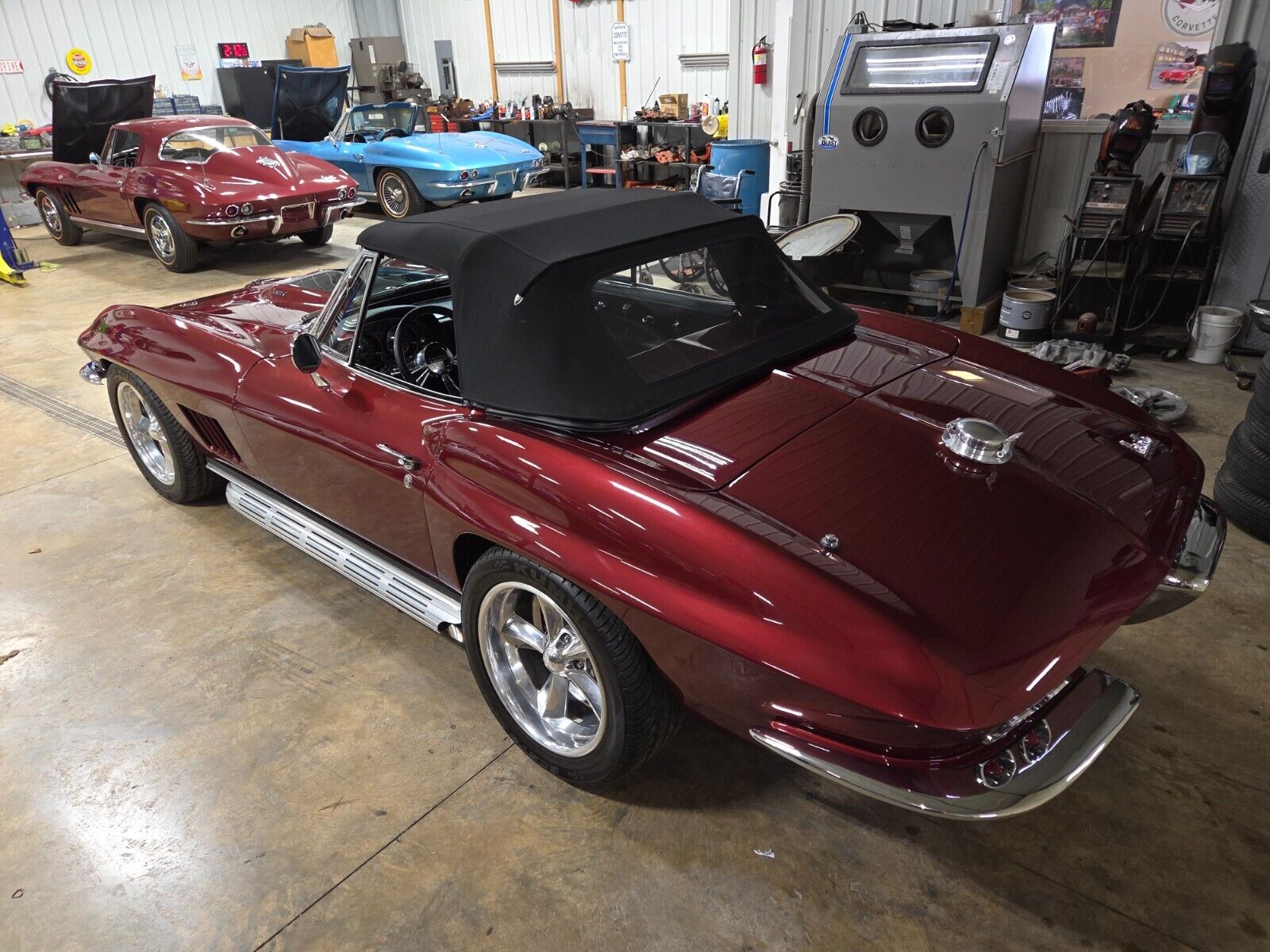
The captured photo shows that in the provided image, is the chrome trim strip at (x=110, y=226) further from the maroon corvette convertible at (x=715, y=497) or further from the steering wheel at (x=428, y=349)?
the steering wheel at (x=428, y=349)

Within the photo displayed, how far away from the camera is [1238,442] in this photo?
3.24 m

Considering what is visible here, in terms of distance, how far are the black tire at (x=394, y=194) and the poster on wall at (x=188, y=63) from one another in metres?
6.48

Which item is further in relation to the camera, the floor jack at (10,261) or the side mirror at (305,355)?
the floor jack at (10,261)

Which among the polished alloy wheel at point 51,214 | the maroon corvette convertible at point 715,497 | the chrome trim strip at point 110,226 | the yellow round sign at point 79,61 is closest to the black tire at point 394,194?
the chrome trim strip at point 110,226

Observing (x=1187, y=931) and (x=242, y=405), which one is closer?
(x=1187, y=931)

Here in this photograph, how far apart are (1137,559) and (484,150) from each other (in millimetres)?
9584

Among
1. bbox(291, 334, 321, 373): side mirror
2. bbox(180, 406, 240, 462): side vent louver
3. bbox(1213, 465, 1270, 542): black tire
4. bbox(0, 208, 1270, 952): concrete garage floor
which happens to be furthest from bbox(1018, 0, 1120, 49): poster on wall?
bbox(180, 406, 240, 462): side vent louver

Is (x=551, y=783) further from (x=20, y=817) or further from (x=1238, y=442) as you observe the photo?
(x=1238, y=442)

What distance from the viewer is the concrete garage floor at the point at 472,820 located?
5.93ft

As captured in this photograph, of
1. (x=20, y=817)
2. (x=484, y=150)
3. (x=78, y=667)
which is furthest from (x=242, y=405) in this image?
(x=484, y=150)

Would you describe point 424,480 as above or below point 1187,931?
above

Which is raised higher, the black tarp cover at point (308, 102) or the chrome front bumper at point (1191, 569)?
the black tarp cover at point (308, 102)

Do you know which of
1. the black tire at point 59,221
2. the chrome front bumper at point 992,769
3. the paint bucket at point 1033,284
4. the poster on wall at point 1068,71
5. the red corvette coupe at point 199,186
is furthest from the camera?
the black tire at point 59,221

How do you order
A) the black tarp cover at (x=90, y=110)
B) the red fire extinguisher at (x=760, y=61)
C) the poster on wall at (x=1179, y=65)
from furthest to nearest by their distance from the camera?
the black tarp cover at (x=90, y=110) → the red fire extinguisher at (x=760, y=61) → the poster on wall at (x=1179, y=65)
